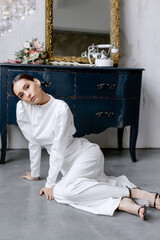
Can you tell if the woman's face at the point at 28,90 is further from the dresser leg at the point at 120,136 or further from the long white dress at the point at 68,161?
the dresser leg at the point at 120,136

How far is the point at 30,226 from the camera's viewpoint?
1.75 m

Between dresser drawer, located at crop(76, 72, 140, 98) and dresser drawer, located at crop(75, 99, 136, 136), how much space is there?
63 millimetres

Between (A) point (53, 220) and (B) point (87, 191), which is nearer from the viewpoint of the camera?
(A) point (53, 220)

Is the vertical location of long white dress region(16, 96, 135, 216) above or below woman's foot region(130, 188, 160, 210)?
above

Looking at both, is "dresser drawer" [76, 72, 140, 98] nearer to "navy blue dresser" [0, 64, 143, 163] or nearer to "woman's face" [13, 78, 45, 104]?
"navy blue dresser" [0, 64, 143, 163]

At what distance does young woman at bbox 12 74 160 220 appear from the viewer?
1956 millimetres

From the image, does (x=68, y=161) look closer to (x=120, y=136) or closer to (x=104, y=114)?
(x=104, y=114)

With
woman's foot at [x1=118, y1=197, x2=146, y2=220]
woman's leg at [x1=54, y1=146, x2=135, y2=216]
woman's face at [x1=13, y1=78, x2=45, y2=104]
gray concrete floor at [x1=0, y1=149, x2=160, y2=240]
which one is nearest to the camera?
gray concrete floor at [x1=0, y1=149, x2=160, y2=240]

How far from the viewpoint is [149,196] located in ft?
6.74

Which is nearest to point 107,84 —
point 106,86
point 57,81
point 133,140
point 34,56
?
point 106,86

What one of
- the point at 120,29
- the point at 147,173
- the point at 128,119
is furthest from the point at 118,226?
the point at 120,29

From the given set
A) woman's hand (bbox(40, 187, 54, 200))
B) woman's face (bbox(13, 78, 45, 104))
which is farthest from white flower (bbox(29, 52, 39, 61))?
woman's hand (bbox(40, 187, 54, 200))

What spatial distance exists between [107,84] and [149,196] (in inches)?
47.2

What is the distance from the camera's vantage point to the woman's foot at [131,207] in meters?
1.84
